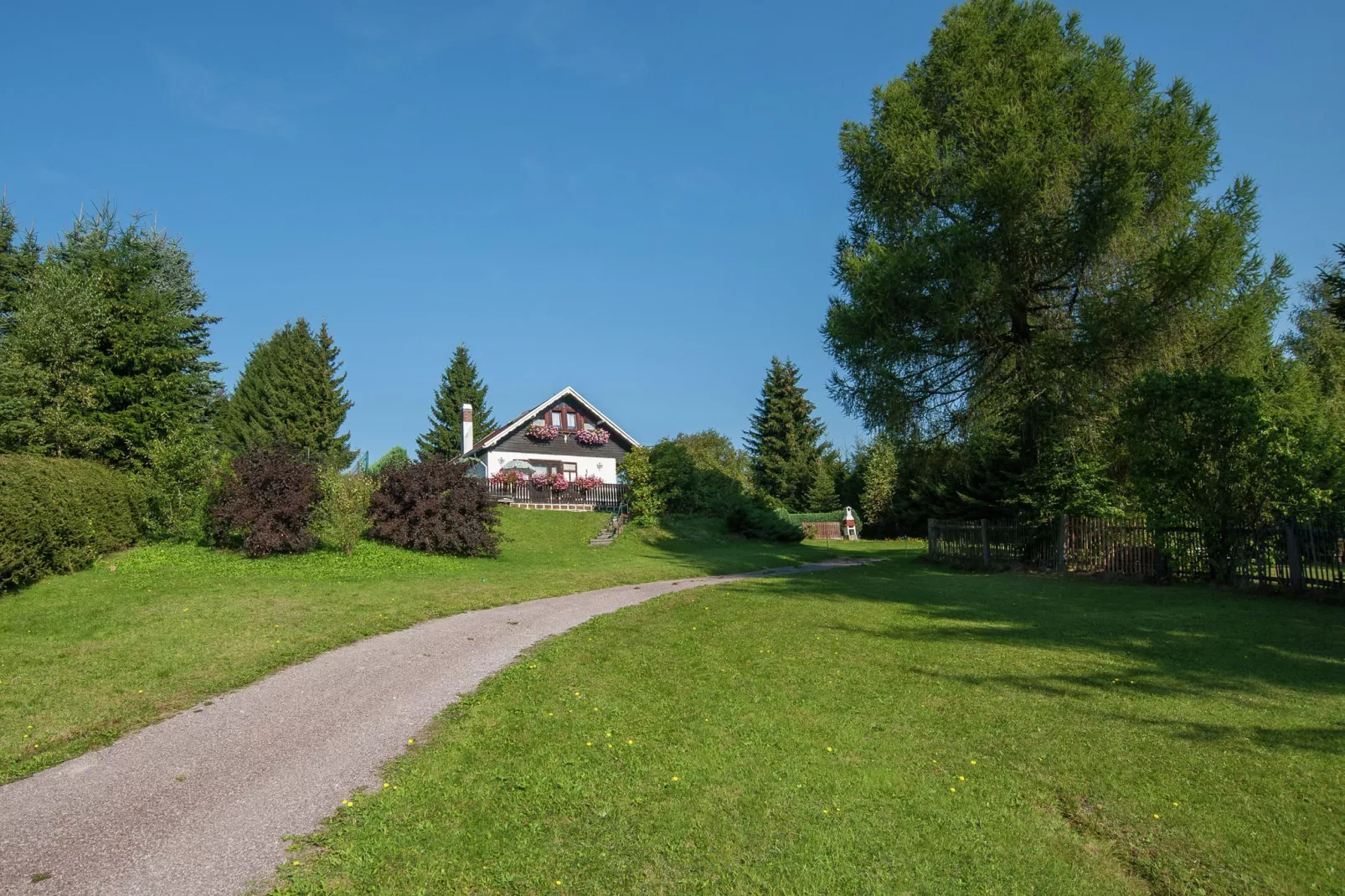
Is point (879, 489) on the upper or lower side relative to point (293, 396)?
lower

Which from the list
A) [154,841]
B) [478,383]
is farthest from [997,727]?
[478,383]

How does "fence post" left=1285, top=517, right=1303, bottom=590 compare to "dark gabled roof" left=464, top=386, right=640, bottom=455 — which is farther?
"dark gabled roof" left=464, top=386, right=640, bottom=455

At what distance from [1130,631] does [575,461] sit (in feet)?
127

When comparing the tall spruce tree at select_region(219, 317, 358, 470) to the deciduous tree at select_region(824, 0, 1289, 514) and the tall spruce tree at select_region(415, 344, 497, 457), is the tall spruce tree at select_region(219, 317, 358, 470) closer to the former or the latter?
the tall spruce tree at select_region(415, 344, 497, 457)

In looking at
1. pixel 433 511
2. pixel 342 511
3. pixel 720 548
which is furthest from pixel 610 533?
pixel 342 511

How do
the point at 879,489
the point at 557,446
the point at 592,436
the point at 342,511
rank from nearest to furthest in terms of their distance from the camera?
the point at 342,511
the point at 557,446
the point at 592,436
the point at 879,489

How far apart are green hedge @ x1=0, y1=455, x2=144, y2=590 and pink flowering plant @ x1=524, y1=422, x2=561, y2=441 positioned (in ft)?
84.7

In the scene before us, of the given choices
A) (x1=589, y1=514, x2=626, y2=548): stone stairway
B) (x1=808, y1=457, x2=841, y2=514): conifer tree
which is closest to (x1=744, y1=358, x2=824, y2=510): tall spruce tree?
(x1=808, y1=457, x2=841, y2=514): conifer tree

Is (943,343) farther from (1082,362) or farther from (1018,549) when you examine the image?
(1018,549)

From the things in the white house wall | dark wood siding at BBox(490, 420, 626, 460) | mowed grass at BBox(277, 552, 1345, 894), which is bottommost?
mowed grass at BBox(277, 552, 1345, 894)

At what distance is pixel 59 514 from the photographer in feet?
53.8

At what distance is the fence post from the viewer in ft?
48.2

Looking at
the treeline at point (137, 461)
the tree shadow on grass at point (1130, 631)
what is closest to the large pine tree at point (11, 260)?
the treeline at point (137, 461)

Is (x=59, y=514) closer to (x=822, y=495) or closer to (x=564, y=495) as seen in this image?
(x=564, y=495)
